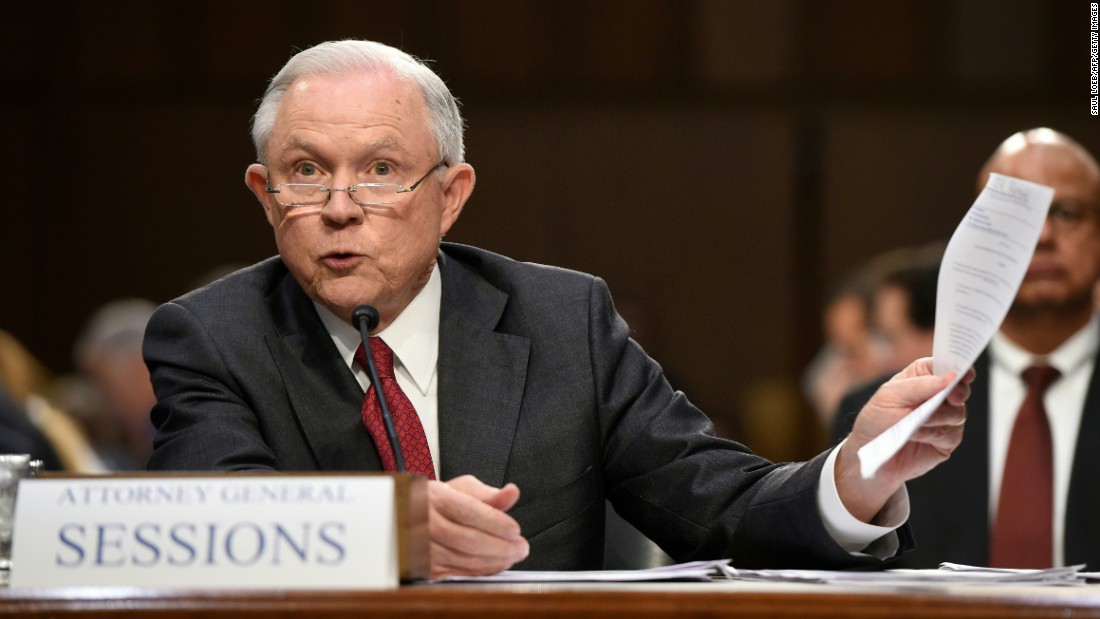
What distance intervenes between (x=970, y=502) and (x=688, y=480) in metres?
1.72

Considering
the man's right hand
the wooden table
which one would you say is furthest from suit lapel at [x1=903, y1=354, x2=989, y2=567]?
the wooden table

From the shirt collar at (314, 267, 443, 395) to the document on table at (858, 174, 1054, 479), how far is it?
2.59ft

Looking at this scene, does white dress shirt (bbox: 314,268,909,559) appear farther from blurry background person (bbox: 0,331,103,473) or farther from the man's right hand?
blurry background person (bbox: 0,331,103,473)

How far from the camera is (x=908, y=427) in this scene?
1.49 metres

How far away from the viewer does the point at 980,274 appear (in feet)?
4.78

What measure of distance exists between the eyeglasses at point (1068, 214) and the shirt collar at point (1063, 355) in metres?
0.28

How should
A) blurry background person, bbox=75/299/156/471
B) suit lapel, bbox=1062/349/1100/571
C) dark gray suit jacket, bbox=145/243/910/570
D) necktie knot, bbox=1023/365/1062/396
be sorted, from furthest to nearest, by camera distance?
1. blurry background person, bbox=75/299/156/471
2. necktie knot, bbox=1023/365/1062/396
3. suit lapel, bbox=1062/349/1100/571
4. dark gray suit jacket, bbox=145/243/910/570

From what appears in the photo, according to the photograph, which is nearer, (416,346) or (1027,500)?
(416,346)

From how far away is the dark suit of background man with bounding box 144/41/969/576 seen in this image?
76.7 inches

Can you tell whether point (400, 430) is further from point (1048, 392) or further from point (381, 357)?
point (1048, 392)

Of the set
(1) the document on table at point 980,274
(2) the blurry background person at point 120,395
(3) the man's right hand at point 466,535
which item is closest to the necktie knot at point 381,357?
(3) the man's right hand at point 466,535

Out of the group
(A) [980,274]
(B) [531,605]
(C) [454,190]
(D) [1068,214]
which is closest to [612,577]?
(B) [531,605]

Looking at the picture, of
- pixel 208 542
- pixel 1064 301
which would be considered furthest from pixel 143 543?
pixel 1064 301

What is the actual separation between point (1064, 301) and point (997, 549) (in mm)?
695
